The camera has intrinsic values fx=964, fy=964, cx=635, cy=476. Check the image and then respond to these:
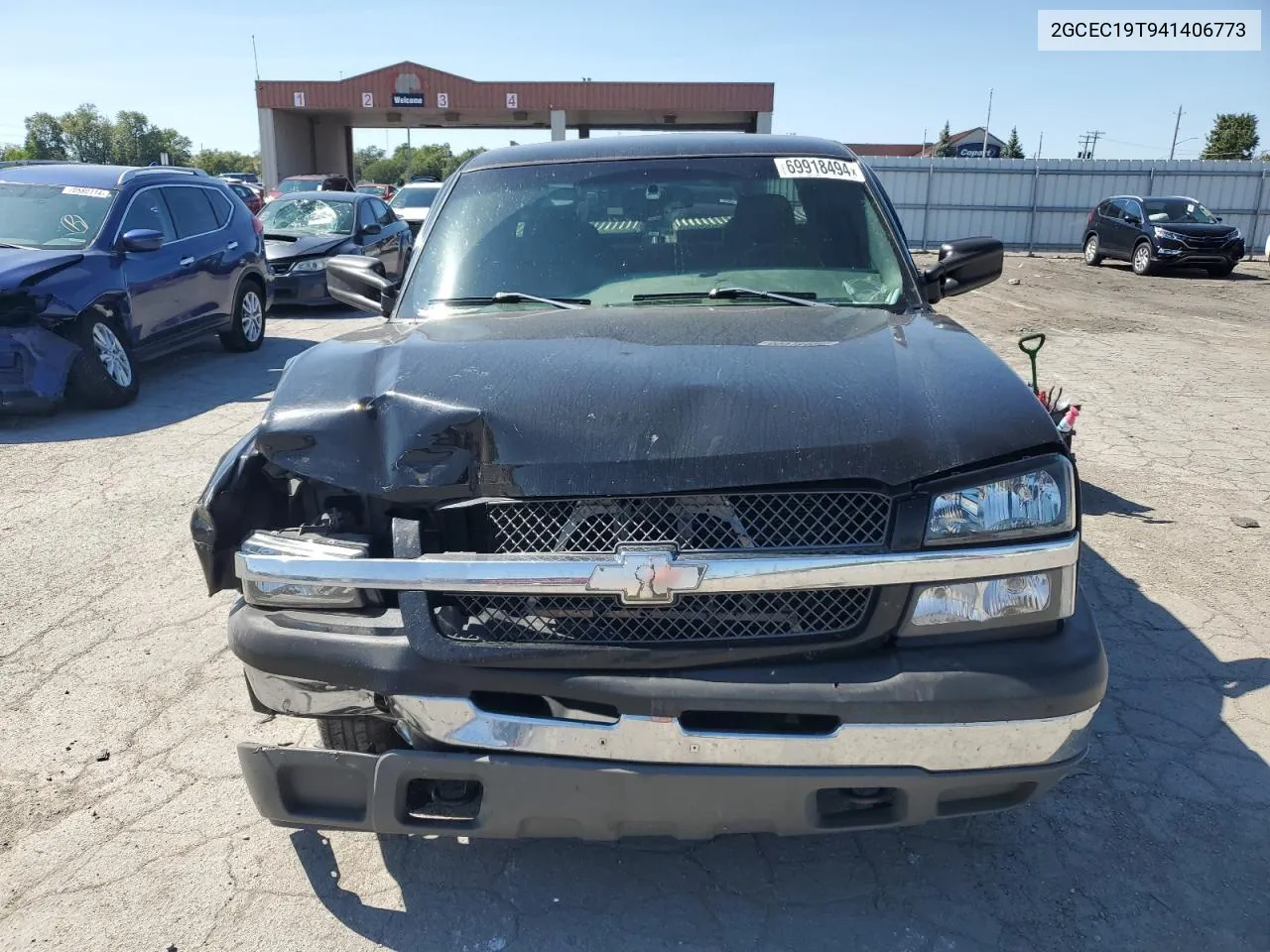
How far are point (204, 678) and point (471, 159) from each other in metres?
2.21

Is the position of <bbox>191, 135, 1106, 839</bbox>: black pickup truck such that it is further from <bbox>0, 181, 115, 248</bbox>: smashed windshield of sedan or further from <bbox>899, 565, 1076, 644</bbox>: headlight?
<bbox>0, 181, 115, 248</bbox>: smashed windshield of sedan

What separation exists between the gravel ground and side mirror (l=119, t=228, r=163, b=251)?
11.1 ft

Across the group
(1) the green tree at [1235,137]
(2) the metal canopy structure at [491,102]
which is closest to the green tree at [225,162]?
(2) the metal canopy structure at [491,102]

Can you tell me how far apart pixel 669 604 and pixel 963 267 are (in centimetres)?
248

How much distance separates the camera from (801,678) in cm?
197

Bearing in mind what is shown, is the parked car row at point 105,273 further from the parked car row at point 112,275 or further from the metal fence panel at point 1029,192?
the metal fence panel at point 1029,192

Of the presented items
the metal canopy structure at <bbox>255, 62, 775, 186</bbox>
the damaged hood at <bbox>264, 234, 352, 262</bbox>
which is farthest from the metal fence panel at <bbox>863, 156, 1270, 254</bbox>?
the damaged hood at <bbox>264, 234, 352, 262</bbox>

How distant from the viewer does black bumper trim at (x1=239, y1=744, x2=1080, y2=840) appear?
198 cm

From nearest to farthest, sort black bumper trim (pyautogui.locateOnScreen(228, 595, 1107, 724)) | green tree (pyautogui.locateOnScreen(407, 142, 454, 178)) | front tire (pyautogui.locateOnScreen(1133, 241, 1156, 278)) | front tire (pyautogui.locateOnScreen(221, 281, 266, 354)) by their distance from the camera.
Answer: black bumper trim (pyautogui.locateOnScreen(228, 595, 1107, 724)) < front tire (pyautogui.locateOnScreen(221, 281, 266, 354)) < front tire (pyautogui.locateOnScreen(1133, 241, 1156, 278)) < green tree (pyautogui.locateOnScreen(407, 142, 454, 178))

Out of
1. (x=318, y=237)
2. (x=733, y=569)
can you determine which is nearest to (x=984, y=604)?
(x=733, y=569)

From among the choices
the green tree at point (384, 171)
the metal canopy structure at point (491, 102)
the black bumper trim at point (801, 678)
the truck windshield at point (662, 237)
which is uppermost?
the metal canopy structure at point (491, 102)

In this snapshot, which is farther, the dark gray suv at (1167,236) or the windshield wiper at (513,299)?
the dark gray suv at (1167,236)

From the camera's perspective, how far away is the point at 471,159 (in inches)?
151

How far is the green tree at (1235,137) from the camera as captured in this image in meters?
53.2
